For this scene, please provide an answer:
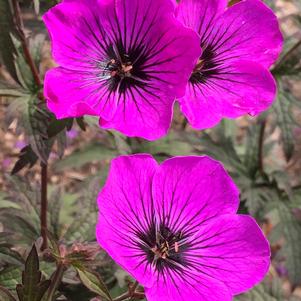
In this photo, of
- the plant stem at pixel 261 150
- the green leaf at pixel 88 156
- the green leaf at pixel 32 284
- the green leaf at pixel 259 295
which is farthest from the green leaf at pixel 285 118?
the green leaf at pixel 32 284

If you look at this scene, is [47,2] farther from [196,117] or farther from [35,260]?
[35,260]

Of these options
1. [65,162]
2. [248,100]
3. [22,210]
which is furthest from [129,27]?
[65,162]

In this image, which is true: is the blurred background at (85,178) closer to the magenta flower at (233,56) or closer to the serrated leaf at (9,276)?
the serrated leaf at (9,276)

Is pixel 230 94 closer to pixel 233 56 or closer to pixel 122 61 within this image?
pixel 233 56

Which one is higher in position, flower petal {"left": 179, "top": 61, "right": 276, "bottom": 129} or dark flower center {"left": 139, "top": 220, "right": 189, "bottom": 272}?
flower petal {"left": 179, "top": 61, "right": 276, "bottom": 129}

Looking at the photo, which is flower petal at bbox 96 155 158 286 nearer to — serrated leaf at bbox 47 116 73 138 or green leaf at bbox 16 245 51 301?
green leaf at bbox 16 245 51 301

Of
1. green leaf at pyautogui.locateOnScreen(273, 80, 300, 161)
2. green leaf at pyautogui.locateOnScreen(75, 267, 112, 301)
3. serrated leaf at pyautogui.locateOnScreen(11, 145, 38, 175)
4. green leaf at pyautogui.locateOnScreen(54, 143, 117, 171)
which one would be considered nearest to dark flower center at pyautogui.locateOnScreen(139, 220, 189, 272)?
green leaf at pyautogui.locateOnScreen(75, 267, 112, 301)
